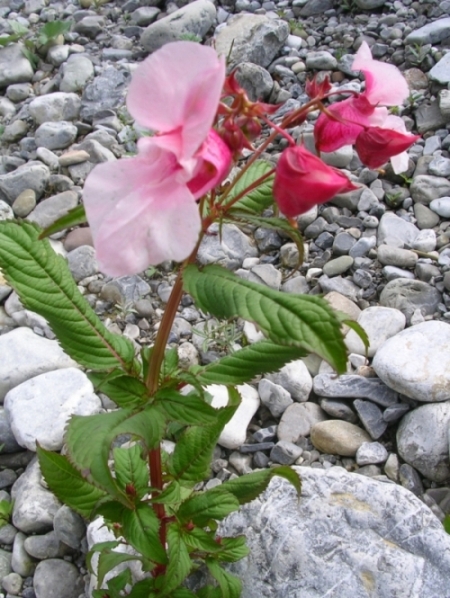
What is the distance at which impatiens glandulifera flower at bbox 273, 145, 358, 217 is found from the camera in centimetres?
118

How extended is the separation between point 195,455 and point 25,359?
3.48ft

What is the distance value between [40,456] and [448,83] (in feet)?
9.87

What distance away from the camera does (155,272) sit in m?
3.15

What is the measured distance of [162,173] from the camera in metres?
1.16

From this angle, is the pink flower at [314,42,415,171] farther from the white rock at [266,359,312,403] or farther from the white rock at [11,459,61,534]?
the white rock at [11,459,61,534]

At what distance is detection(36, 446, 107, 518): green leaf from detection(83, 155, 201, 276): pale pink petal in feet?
2.83

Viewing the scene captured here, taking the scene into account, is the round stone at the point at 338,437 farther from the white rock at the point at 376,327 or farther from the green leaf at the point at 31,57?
the green leaf at the point at 31,57

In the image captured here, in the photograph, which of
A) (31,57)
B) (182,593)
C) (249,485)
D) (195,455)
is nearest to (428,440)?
(249,485)

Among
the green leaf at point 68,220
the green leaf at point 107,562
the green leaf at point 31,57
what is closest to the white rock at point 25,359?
the green leaf at point 107,562

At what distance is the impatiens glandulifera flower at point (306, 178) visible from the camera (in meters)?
1.18

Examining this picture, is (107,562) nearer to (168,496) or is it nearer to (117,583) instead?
(117,583)

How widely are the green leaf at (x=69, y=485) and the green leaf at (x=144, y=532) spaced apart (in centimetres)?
16

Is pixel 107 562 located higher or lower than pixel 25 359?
higher

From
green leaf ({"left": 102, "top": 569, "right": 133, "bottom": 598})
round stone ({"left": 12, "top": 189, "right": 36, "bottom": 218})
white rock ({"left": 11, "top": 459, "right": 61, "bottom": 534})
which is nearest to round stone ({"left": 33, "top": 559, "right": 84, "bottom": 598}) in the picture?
white rock ({"left": 11, "top": 459, "right": 61, "bottom": 534})
